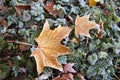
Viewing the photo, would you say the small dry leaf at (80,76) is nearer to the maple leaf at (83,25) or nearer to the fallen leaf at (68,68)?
the fallen leaf at (68,68)

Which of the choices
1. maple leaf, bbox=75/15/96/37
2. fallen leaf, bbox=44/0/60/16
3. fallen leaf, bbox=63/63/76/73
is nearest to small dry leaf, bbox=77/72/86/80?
fallen leaf, bbox=63/63/76/73

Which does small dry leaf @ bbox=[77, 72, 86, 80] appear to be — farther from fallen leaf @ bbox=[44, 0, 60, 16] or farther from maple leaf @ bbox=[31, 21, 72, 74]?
fallen leaf @ bbox=[44, 0, 60, 16]

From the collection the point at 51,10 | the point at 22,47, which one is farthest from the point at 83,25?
the point at 22,47

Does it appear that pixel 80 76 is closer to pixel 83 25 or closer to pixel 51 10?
pixel 83 25

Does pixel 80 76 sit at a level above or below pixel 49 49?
below

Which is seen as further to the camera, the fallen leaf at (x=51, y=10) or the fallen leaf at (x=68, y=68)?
the fallen leaf at (x=51, y=10)

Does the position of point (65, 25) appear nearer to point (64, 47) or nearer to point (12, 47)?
point (64, 47)

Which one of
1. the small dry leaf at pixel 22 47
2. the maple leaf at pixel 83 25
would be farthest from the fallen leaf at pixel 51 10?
the small dry leaf at pixel 22 47
